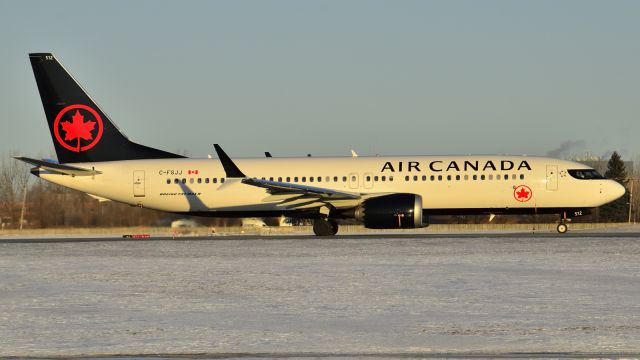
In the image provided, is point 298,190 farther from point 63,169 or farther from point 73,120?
point 73,120

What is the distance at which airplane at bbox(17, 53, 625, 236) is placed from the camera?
138 feet

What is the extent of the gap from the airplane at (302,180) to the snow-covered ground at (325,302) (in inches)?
429

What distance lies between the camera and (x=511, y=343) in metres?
12.6

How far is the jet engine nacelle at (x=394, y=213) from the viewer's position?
40250 millimetres

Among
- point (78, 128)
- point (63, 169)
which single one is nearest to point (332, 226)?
point (63, 169)

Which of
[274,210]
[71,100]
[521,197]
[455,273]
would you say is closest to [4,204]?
[71,100]

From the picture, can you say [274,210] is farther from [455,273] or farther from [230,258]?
[455,273]

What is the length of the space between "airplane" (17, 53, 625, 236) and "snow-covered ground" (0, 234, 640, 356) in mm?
10884

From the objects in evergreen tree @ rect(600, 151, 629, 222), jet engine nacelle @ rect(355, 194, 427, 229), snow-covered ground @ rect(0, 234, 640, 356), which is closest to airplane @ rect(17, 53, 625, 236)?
jet engine nacelle @ rect(355, 194, 427, 229)

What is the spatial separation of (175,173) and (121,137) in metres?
3.29

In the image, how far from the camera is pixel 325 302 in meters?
17.4

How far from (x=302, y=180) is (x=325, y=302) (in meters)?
26.2

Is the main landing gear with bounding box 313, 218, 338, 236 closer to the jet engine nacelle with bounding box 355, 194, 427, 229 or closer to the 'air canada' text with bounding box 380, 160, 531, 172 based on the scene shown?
the jet engine nacelle with bounding box 355, 194, 427, 229

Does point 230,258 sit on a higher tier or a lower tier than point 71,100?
lower
